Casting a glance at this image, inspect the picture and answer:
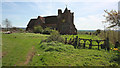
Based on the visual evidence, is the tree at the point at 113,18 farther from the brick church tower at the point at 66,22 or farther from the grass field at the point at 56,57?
the brick church tower at the point at 66,22

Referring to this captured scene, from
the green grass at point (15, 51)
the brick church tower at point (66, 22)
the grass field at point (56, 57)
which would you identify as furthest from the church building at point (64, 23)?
the grass field at point (56, 57)

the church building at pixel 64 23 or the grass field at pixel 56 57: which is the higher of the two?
the church building at pixel 64 23

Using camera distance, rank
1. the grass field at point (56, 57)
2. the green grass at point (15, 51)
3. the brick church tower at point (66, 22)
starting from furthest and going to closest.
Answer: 1. the brick church tower at point (66, 22)
2. the green grass at point (15, 51)
3. the grass field at point (56, 57)

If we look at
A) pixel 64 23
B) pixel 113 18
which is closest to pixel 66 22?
pixel 64 23

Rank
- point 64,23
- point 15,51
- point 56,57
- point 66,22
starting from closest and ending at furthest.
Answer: point 56,57 < point 15,51 < point 66,22 < point 64,23

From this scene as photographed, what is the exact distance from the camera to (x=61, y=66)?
18.9 feet

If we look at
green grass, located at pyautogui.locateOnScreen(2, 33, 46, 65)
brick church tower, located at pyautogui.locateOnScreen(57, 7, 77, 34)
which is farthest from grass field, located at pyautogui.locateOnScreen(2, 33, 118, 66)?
brick church tower, located at pyautogui.locateOnScreen(57, 7, 77, 34)

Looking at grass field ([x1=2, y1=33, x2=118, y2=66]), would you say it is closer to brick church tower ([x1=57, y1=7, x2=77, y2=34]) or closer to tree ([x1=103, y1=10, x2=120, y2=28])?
tree ([x1=103, y1=10, x2=120, y2=28])

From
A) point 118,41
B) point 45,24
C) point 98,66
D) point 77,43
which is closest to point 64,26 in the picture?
point 45,24

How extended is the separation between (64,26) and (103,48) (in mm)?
31385

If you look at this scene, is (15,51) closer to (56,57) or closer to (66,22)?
(56,57)

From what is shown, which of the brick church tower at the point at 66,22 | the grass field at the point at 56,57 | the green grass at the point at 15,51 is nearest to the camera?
the grass field at the point at 56,57

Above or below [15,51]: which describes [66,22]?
above

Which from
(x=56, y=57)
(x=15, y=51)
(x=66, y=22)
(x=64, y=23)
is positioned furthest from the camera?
(x=64, y=23)
